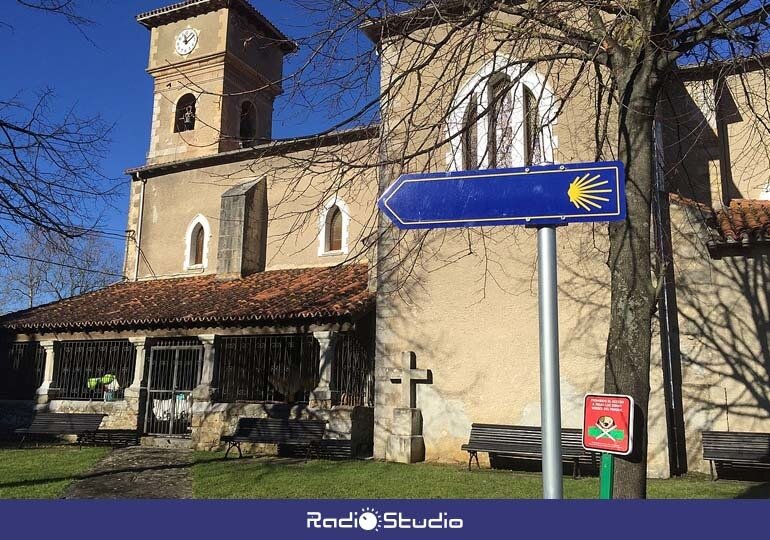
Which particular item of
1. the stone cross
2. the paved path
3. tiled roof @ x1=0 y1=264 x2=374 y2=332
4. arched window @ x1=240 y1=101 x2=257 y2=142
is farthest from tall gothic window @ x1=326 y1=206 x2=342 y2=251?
arched window @ x1=240 y1=101 x2=257 y2=142

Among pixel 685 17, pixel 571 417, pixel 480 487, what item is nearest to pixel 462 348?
pixel 571 417

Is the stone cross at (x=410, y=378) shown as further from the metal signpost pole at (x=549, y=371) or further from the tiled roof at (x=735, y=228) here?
the metal signpost pole at (x=549, y=371)

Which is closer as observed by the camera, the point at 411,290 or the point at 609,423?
the point at 609,423

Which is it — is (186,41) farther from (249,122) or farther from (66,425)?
(66,425)

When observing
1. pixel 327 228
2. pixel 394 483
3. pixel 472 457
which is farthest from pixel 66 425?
pixel 472 457

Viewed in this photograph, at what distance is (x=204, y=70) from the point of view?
21328mm

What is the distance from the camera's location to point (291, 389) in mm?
15242

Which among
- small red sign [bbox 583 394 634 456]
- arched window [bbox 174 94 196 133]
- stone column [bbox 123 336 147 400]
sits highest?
arched window [bbox 174 94 196 133]

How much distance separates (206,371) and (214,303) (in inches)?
67.8

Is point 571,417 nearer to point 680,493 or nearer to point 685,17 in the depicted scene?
point 680,493

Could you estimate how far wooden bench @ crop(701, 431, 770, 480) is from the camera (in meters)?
8.80

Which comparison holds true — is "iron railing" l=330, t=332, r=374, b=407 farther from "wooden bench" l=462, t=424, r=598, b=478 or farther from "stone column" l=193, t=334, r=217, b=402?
"wooden bench" l=462, t=424, r=598, b=478

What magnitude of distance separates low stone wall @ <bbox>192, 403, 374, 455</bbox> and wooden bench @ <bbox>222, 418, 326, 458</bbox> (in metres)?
0.32

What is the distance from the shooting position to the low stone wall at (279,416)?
462 inches
